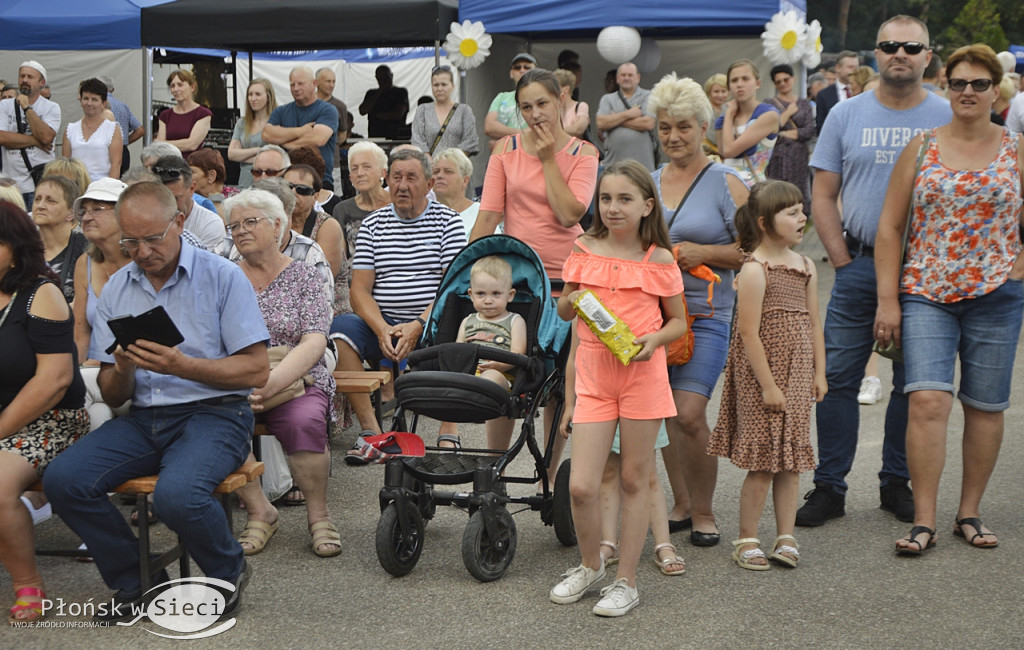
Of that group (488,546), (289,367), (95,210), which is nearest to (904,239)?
(488,546)

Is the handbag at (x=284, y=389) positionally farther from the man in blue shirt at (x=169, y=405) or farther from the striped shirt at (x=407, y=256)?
the striped shirt at (x=407, y=256)

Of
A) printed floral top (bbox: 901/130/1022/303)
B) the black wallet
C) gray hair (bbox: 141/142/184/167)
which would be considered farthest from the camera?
gray hair (bbox: 141/142/184/167)

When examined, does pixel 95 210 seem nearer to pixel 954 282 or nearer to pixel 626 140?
pixel 954 282

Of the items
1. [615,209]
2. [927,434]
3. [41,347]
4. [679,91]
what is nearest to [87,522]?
[41,347]

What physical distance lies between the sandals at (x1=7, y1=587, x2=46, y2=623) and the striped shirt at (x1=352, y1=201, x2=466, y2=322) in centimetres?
287

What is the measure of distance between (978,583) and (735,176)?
73.5 inches

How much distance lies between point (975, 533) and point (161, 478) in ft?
10.7

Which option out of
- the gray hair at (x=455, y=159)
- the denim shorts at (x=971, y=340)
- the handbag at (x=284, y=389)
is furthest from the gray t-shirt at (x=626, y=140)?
the denim shorts at (x=971, y=340)

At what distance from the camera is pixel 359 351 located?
22.0ft

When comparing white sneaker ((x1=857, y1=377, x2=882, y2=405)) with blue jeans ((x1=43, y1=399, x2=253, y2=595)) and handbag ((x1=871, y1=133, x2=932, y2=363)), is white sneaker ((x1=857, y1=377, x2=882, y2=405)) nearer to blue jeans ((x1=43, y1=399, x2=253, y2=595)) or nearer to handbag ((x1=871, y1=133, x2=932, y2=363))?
handbag ((x1=871, y1=133, x2=932, y2=363))

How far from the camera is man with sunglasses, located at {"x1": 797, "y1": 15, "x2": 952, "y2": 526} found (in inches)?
196

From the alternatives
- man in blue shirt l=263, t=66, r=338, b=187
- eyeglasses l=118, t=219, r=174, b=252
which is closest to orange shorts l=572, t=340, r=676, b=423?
eyeglasses l=118, t=219, r=174, b=252

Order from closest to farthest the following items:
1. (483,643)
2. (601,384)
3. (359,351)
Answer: (483,643) → (601,384) → (359,351)

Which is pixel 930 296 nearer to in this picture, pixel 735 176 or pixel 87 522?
pixel 735 176
